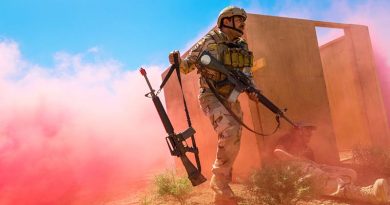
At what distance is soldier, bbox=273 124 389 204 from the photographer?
3588 millimetres

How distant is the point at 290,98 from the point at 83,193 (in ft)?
15.2

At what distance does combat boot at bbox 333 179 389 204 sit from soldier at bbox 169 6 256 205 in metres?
1.24

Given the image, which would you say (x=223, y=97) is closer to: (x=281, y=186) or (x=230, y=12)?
(x=230, y=12)

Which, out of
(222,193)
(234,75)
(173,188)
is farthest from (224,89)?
(173,188)

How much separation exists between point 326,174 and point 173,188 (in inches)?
78.8

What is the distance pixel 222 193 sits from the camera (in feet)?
12.1

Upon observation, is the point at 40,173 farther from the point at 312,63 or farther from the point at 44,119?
the point at 312,63

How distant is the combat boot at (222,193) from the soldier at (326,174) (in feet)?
3.12

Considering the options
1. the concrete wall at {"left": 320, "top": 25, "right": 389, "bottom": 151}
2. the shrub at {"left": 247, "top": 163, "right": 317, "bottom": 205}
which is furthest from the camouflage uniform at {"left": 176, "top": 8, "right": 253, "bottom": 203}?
the concrete wall at {"left": 320, "top": 25, "right": 389, "bottom": 151}

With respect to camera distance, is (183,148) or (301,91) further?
(301,91)

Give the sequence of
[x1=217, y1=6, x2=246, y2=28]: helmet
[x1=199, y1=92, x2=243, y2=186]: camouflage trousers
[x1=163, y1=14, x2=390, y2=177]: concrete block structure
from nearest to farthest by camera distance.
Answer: [x1=199, y1=92, x2=243, y2=186]: camouflage trousers, [x1=217, y1=6, x2=246, y2=28]: helmet, [x1=163, y1=14, x2=390, y2=177]: concrete block structure

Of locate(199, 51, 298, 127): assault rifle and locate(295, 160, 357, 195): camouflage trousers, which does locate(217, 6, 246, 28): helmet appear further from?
locate(295, 160, 357, 195): camouflage trousers

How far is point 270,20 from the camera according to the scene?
18.4 feet

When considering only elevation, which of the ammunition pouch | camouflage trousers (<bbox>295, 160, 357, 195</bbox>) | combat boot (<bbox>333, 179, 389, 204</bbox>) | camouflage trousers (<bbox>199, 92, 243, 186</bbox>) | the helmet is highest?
the helmet
